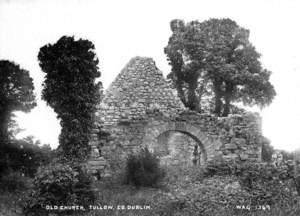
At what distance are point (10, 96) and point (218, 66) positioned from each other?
433 inches

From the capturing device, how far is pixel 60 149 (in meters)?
12.8

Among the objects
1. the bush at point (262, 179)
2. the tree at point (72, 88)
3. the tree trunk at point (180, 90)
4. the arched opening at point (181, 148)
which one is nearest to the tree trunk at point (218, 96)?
the tree trunk at point (180, 90)

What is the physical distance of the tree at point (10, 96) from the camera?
1585 cm

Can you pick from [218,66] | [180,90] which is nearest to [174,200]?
[218,66]

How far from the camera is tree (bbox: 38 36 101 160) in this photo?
41.8ft

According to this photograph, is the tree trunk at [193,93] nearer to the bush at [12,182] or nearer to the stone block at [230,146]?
the stone block at [230,146]

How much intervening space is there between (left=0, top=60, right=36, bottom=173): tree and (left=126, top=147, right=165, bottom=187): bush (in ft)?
16.8

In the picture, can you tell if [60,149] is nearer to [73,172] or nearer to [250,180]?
[73,172]

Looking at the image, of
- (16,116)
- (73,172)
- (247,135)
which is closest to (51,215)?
(73,172)

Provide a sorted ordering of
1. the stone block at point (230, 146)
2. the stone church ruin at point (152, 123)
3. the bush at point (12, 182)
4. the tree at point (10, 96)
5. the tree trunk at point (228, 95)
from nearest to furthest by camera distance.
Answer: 1. the bush at point (12, 182)
2. the stone church ruin at point (152, 123)
3. the tree at point (10, 96)
4. the stone block at point (230, 146)
5. the tree trunk at point (228, 95)

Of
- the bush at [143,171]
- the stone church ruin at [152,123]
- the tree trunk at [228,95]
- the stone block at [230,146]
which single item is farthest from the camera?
the tree trunk at [228,95]

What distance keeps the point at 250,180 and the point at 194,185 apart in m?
1.71

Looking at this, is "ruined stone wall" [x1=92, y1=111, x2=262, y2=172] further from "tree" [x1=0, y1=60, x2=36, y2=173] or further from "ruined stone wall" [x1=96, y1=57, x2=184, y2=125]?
"tree" [x1=0, y1=60, x2=36, y2=173]

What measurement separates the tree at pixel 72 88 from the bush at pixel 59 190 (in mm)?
1915
